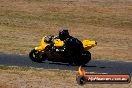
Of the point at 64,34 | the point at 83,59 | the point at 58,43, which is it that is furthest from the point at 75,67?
the point at 64,34

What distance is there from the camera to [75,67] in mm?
24609

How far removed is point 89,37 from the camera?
→ 39.2 metres

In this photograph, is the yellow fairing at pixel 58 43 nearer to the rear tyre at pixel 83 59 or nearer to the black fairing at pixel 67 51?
the black fairing at pixel 67 51

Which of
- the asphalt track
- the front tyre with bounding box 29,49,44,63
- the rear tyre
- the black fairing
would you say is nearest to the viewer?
the asphalt track

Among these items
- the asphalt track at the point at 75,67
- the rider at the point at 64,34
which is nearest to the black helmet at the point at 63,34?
the rider at the point at 64,34

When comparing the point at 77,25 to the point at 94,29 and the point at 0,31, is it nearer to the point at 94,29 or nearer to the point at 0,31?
the point at 94,29

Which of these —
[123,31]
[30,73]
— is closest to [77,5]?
[123,31]

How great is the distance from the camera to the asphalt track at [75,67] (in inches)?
956

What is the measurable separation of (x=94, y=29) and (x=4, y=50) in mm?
14743

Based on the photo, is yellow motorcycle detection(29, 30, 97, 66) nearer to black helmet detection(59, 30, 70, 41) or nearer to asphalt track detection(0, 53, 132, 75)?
black helmet detection(59, 30, 70, 41)

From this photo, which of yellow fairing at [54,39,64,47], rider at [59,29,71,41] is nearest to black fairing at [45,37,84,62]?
yellow fairing at [54,39,64,47]

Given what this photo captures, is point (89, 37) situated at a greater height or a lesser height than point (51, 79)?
lesser

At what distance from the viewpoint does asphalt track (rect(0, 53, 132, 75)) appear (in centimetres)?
2428

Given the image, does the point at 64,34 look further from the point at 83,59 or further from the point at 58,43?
the point at 83,59
